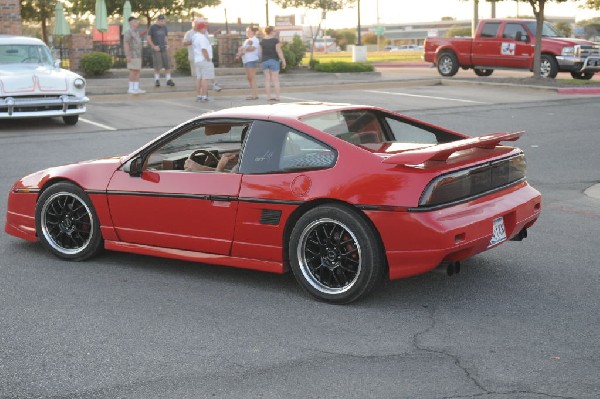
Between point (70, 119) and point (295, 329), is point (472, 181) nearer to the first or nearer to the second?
point (295, 329)

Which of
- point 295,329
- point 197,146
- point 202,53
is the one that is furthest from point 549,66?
point 295,329

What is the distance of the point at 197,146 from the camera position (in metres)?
6.77

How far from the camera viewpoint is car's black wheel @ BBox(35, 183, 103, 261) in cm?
702

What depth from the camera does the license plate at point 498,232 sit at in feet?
19.6

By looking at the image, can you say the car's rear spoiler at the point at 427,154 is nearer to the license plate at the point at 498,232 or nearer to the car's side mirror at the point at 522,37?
the license plate at the point at 498,232

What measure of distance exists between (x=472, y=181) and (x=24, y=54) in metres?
13.5

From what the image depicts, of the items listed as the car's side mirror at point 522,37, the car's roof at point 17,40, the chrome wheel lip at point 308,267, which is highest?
the car's roof at point 17,40

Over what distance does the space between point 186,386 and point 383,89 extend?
2305 centimetres

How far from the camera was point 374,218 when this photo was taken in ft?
18.5

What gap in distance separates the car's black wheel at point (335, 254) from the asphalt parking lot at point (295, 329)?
0.44ft

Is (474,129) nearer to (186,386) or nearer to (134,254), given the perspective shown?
(134,254)

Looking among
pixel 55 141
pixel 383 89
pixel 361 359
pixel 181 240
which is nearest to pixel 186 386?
pixel 361 359

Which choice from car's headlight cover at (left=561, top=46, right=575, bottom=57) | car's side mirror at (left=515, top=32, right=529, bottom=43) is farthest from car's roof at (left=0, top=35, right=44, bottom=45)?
car's headlight cover at (left=561, top=46, right=575, bottom=57)

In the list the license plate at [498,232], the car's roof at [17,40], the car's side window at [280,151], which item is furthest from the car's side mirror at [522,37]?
the car's side window at [280,151]
